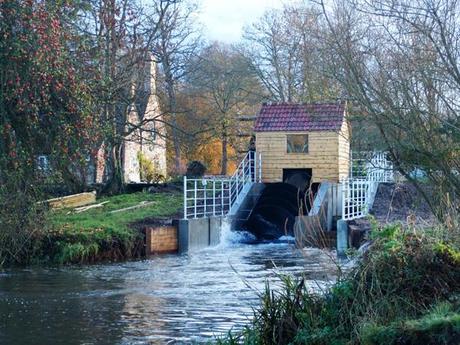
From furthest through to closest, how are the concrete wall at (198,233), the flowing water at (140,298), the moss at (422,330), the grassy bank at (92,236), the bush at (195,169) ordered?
→ the bush at (195,169)
the concrete wall at (198,233)
the grassy bank at (92,236)
the flowing water at (140,298)
the moss at (422,330)

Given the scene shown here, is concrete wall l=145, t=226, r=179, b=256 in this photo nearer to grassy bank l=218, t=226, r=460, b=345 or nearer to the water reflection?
the water reflection

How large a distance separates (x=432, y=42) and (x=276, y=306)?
3753 mm

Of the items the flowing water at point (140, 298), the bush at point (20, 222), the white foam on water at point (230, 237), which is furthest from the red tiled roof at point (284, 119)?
the bush at point (20, 222)

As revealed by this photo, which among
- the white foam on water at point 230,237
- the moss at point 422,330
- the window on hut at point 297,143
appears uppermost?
the window on hut at point 297,143

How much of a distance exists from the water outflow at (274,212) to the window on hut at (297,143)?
1563mm

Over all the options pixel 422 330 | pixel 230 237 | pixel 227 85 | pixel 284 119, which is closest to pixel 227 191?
pixel 230 237

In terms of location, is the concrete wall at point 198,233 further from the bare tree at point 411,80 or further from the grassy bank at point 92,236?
the bare tree at point 411,80

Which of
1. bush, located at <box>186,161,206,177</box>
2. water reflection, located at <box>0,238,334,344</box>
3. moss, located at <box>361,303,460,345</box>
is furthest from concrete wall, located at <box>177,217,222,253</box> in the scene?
moss, located at <box>361,303,460,345</box>

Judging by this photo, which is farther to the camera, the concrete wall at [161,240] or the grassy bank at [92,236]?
the concrete wall at [161,240]

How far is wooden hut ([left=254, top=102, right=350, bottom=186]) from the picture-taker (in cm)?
3644

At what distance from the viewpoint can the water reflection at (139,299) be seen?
14.0 meters

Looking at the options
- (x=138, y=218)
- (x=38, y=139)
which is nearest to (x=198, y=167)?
(x=138, y=218)

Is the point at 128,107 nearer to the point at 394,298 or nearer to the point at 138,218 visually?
the point at 138,218

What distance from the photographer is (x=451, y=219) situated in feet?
36.0
